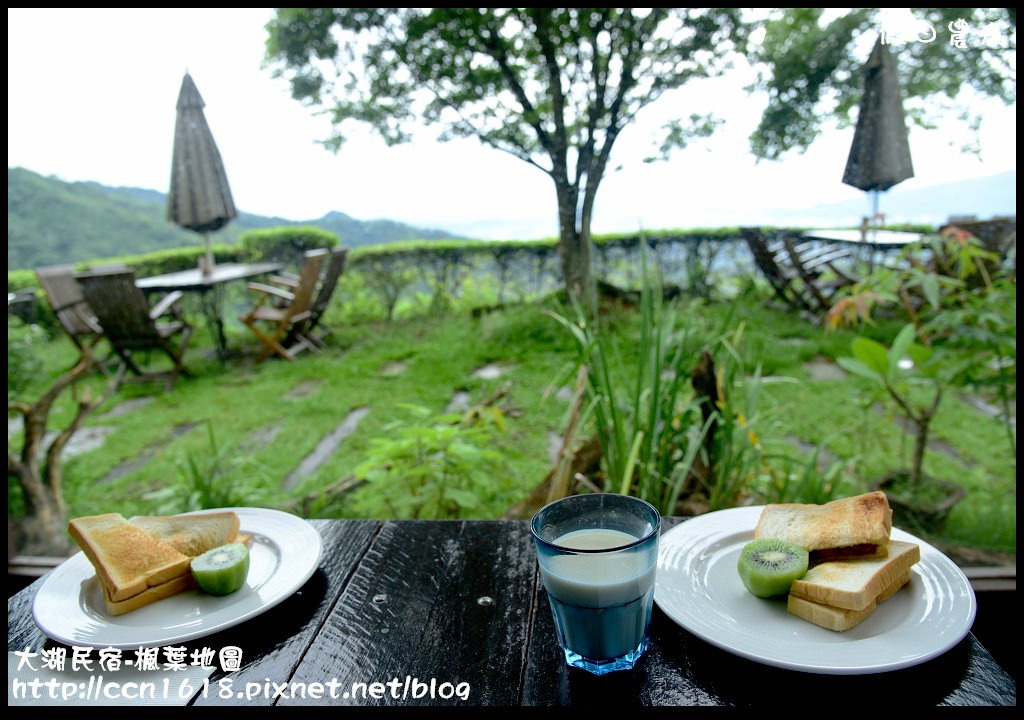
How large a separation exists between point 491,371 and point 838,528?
2.33m

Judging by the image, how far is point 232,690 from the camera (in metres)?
0.50

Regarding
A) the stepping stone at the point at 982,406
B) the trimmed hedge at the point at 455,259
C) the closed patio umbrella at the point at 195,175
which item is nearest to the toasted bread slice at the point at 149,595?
the closed patio umbrella at the point at 195,175

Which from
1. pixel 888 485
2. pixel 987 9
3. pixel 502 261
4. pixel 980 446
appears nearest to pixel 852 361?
pixel 888 485

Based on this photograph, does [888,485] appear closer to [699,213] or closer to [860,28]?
[699,213]

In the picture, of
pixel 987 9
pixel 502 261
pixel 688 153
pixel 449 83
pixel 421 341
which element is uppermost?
pixel 449 83

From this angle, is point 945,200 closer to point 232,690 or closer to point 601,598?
point 601,598

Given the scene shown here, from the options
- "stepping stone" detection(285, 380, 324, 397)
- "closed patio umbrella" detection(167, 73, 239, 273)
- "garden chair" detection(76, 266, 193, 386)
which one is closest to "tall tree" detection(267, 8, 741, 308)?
"closed patio umbrella" detection(167, 73, 239, 273)

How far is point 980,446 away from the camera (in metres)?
2.25

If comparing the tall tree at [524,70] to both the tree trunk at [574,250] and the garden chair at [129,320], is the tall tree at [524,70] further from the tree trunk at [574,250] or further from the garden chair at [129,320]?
the garden chair at [129,320]

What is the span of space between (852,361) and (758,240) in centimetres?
225

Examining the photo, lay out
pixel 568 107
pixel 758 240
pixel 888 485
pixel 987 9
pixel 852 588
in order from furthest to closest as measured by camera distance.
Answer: pixel 758 240 → pixel 568 107 → pixel 888 485 → pixel 987 9 → pixel 852 588

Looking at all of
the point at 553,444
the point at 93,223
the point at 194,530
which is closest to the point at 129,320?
the point at 93,223

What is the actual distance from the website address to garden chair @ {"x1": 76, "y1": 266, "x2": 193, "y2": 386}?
2955 millimetres

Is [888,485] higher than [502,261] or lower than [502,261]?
lower
